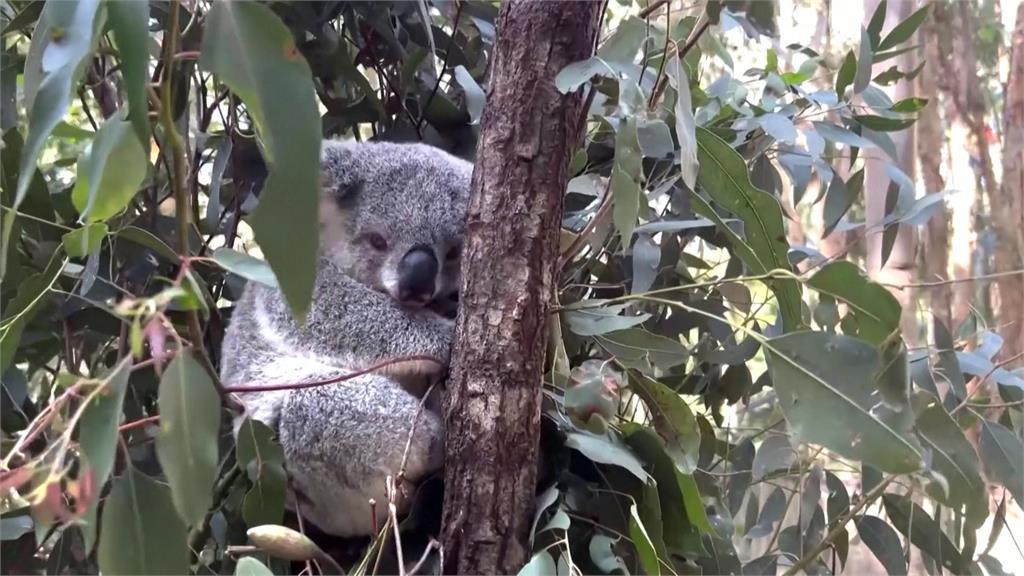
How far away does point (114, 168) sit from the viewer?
0.60 m

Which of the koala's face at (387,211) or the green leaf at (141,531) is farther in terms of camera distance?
the koala's face at (387,211)

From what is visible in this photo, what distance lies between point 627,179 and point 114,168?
0.50m

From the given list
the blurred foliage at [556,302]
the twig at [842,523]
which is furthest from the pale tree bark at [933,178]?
the twig at [842,523]

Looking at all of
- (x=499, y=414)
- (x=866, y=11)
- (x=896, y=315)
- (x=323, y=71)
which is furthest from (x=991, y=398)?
(x=866, y=11)

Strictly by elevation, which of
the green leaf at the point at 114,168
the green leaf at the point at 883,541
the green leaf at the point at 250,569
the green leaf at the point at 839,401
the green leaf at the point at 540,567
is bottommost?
the green leaf at the point at 883,541

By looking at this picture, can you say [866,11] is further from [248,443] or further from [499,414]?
[248,443]

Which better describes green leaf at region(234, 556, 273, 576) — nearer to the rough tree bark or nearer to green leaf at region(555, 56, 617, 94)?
the rough tree bark

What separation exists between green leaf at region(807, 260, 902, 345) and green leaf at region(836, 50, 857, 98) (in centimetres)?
71

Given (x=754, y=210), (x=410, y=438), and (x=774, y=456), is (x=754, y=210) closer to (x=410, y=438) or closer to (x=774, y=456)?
(x=410, y=438)

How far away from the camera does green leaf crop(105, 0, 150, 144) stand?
542mm

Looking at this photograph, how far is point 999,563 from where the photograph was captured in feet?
4.60

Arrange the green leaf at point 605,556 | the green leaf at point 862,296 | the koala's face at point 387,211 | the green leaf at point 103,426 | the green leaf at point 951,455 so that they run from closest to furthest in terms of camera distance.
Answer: the green leaf at point 103,426, the green leaf at point 862,296, the green leaf at point 951,455, the green leaf at point 605,556, the koala's face at point 387,211

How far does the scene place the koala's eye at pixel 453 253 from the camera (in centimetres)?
154

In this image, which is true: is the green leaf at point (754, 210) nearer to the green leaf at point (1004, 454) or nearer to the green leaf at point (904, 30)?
the green leaf at point (1004, 454)
